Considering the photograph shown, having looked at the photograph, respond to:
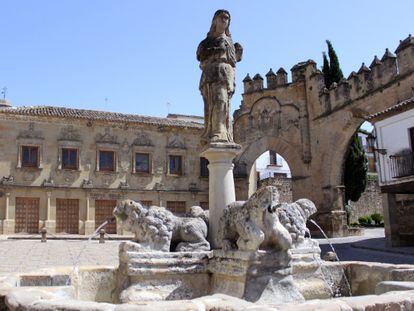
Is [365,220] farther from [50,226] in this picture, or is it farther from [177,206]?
[50,226]

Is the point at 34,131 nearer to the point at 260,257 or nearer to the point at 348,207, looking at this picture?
the point at 348,207

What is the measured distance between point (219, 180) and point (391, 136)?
1342 cm

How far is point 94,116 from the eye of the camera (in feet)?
86.6

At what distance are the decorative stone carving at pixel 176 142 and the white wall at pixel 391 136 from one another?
1332 centimetres

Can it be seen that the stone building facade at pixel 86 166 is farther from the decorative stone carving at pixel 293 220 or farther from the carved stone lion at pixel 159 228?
the decorative stone carving at pixel 293 220

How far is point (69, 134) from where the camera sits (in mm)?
25672

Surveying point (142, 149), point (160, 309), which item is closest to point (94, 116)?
point (142, 149)

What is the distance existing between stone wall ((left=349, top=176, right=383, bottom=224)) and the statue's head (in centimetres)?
2634

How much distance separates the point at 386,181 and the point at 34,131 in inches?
746

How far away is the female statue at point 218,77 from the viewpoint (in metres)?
6.26

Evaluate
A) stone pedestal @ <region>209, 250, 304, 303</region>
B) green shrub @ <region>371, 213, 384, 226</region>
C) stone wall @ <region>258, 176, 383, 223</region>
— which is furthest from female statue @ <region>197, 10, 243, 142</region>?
green shrub @ <region>371, 213, 384, 226</region>

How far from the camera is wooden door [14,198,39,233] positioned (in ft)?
78.3

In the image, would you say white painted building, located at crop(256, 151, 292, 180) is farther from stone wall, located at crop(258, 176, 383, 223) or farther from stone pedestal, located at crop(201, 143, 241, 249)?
stone pedestal, located at crop(201, 143, 241, 249)

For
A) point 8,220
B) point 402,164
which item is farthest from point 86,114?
point 402,164
